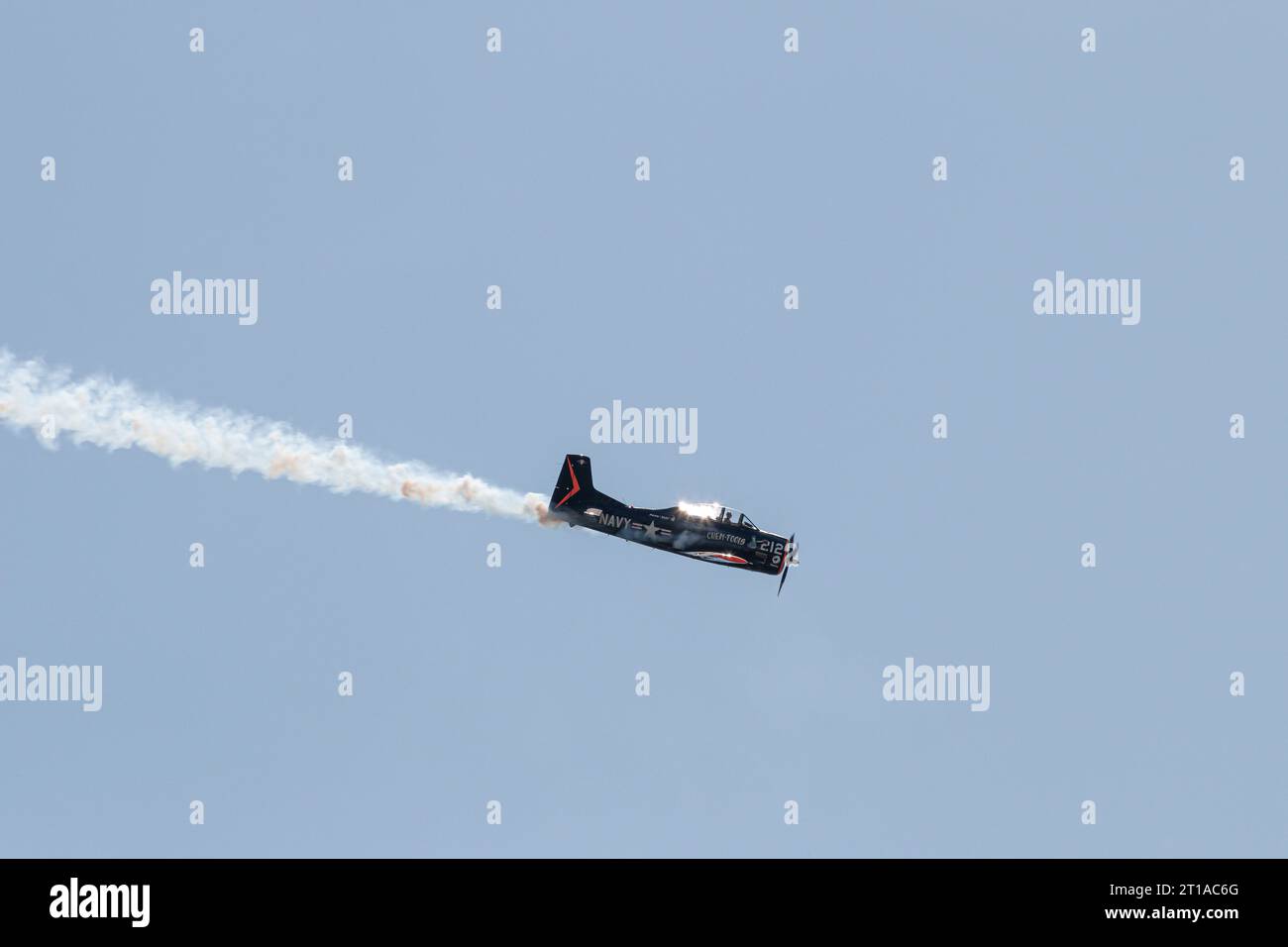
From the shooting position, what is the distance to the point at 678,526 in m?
92.3

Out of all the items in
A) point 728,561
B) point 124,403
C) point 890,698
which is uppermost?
point 124,403

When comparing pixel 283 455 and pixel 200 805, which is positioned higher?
pixel 283 455

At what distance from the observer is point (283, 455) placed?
90.7 metres

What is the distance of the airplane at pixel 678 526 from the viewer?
9181 cm

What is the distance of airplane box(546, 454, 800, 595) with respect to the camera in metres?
91.8

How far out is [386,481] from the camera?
92125mm
